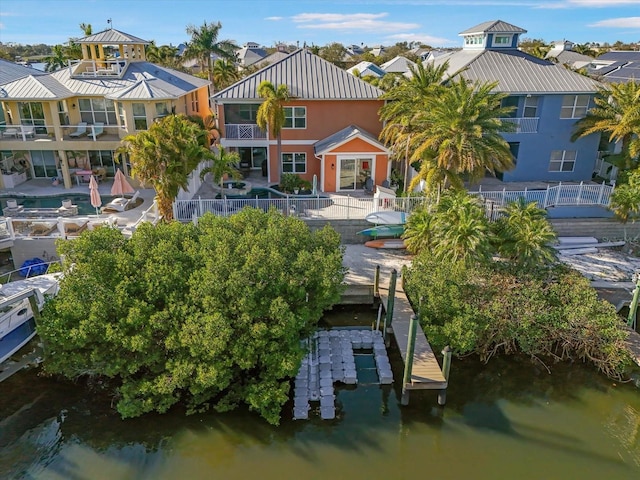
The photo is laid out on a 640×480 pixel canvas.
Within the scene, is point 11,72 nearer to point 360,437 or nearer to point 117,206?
point 117,206

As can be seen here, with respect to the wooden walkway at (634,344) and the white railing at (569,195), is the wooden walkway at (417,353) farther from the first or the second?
the white railing at (569,195)

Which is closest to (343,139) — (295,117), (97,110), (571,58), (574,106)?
(295,117)

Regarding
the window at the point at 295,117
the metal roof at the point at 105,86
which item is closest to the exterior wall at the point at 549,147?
the window at the point at 295,117

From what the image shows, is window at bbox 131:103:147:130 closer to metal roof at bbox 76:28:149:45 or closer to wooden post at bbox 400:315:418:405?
metal roof at bbox 76:28:149:45

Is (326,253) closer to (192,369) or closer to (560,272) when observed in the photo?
(192,369)

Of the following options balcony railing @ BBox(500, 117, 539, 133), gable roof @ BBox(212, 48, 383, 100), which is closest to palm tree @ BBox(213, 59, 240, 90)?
Result: gable roof @ BBox(212, 48, 383, 100)
